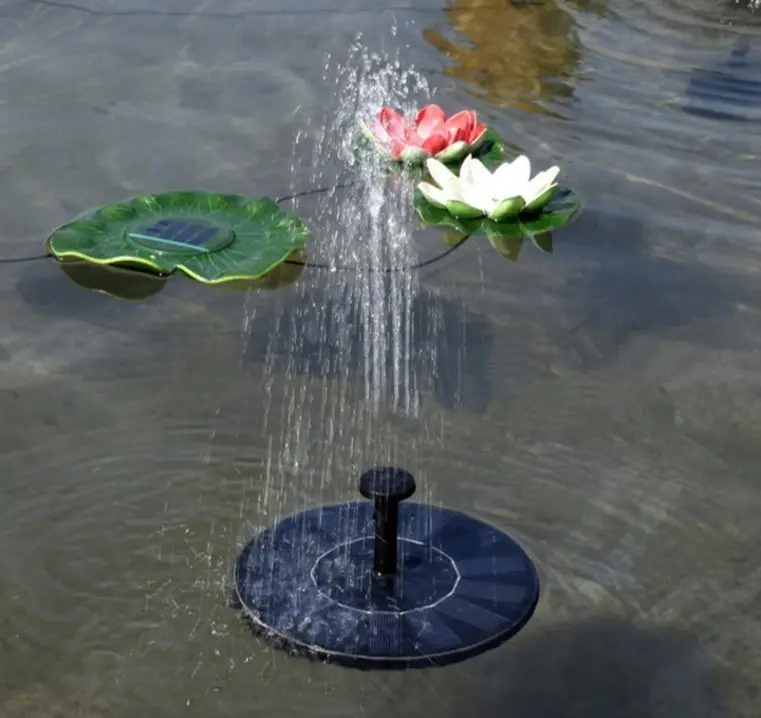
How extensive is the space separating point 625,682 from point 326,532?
0.92 m

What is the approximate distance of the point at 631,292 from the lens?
5039 millimetres

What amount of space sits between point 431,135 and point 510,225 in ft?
2.31

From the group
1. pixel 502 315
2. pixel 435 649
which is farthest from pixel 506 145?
pixel 435 649

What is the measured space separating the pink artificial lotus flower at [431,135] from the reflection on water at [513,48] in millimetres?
994

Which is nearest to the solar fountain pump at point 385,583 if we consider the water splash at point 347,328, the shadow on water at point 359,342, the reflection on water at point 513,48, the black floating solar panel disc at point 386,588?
the black floating solar panel disc at point 386,588

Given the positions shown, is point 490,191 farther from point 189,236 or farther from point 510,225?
point 189,236

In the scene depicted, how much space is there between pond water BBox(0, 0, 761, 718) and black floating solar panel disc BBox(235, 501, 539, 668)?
6cm

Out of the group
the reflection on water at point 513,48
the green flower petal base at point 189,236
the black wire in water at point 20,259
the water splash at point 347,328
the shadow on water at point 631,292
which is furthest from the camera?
the reflection on water at point 513,48

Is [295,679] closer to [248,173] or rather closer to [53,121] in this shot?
[248,173]

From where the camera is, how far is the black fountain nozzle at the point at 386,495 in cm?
313

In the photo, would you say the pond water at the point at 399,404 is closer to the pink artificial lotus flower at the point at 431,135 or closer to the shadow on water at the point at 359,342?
the shadow on water at the point at 359,342

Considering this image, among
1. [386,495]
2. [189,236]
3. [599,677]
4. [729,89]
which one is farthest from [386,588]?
[729,89]

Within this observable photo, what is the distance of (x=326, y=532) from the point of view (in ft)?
11.8

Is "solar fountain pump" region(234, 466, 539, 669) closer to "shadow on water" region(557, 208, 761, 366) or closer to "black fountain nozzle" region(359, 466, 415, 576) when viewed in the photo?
"black fountain nozzle" region(359, 466, 415, 576)
